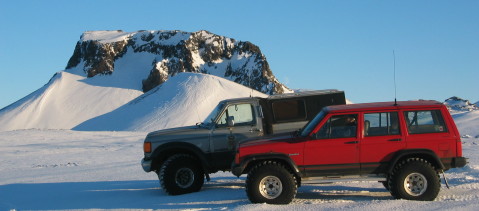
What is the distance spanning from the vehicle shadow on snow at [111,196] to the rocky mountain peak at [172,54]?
120575mm

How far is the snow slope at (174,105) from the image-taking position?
5834cm

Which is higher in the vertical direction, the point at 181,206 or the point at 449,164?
the point at 449,164

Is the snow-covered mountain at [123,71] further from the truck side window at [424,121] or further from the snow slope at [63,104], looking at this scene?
the truck side window at [424,121]

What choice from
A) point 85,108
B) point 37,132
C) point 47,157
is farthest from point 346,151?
point 85,108

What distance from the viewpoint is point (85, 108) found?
417 feet

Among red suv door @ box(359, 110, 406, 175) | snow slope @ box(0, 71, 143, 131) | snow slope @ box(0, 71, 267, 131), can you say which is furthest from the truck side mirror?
snow slope @ box(0, 71, 143, 131)

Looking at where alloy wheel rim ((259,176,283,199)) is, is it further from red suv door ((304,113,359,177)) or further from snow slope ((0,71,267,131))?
snow slope ((0,71,267,131))

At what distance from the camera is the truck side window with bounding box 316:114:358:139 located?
30.4 feet

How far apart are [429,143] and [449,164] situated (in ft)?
1.57

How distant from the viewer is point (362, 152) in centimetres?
920

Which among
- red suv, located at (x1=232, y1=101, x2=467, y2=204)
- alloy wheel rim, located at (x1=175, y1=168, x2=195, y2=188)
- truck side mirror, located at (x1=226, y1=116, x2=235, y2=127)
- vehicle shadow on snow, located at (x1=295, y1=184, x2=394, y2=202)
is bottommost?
vehicle shadow on snow, located at (x1=295, y1=184, x2=394, y2=202)

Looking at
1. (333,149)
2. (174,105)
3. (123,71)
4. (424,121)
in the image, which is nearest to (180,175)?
(333,149)

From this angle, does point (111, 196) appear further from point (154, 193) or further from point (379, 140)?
point (379, 140)

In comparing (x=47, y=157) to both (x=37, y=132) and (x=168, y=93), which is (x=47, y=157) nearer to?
(x=37, y=132)
